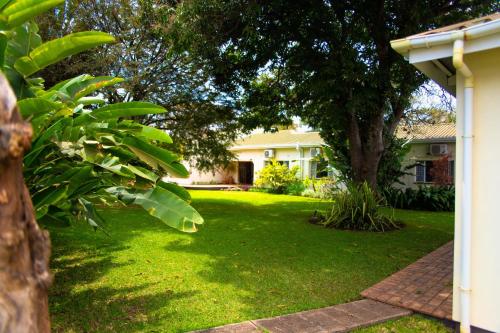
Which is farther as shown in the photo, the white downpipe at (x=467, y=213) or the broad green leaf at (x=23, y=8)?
the white downpipe at (x=467, y=213)

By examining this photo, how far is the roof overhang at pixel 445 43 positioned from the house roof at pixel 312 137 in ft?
51.7

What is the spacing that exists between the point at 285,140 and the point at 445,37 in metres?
27.0

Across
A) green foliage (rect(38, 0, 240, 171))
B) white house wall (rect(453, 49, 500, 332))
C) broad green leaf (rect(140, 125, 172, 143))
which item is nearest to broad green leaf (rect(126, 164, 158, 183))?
broad green leaf (rect(140, 125, 172, 143))

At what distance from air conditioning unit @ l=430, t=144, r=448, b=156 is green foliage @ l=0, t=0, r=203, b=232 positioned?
64.8 feet

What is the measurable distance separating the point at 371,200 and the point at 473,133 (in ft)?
23.9

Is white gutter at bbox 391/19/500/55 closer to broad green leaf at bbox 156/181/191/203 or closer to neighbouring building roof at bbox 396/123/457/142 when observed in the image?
broad green leaf at bbox 156/181/191/203

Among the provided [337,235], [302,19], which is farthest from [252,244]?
[302,19]

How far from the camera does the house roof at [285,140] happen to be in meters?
28.2

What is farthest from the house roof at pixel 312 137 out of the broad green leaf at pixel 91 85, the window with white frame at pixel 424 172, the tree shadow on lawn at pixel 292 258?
the broad green leaf at pixel 91 85

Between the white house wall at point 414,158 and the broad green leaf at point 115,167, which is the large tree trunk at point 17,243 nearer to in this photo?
the broad green leaf at point 115,167

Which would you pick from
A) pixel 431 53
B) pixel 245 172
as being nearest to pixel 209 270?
pixel 431 53

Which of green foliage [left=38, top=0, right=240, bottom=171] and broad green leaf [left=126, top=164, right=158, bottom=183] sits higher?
green foliage [left=38, top=0, right=240, bottom=171]

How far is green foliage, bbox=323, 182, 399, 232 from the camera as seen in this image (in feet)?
36.6

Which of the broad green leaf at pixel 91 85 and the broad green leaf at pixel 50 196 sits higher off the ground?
the broad green leaf at pixel 91 85
